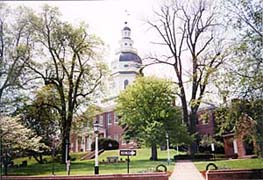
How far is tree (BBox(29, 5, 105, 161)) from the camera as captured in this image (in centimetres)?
361

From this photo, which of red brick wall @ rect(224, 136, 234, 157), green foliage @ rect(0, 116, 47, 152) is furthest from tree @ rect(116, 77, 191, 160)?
green foliage @ rect(0, 116, 47, 152)

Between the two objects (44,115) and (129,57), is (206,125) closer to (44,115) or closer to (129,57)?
(129,57)

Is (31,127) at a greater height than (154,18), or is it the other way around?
(154,18)

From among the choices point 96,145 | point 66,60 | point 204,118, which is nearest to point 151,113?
point 204,118

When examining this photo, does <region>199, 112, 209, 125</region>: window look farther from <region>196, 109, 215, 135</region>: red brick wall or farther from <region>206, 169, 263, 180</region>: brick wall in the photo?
<region>206, 169, 263, 180</region>: brick wall

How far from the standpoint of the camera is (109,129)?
3535 mm

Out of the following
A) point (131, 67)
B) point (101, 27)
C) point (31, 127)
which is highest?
point (101, 27)

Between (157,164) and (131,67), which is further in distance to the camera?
(131,67)

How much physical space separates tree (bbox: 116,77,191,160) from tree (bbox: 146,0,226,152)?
12 cm

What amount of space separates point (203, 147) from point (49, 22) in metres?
1.97

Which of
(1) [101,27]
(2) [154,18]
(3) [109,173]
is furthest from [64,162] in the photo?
(2) [154,18]

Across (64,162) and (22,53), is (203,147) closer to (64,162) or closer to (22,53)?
(64,162)

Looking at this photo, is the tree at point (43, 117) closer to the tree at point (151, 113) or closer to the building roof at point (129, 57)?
the tree at point (151, 113)

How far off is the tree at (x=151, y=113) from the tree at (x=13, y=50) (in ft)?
3.41
